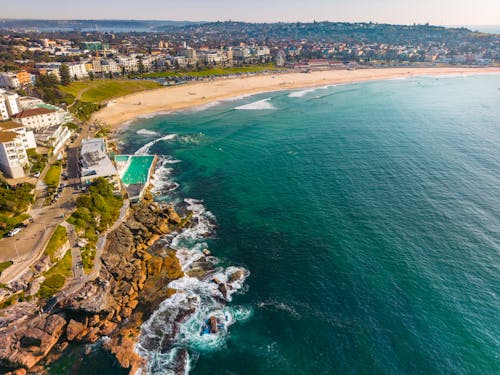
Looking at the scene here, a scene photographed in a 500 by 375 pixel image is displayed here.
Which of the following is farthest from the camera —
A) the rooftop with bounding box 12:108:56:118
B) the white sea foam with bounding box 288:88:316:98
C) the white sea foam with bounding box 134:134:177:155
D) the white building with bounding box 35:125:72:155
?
the white sea foam with bounding box 288:88:316:98

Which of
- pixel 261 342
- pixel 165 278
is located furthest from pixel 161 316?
pixel 261 342

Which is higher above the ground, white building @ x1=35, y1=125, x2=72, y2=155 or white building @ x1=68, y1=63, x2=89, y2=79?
white building @ x1=68, y1=63, x2=89, y2=79

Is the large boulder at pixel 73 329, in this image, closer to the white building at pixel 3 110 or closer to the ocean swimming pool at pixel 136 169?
the ocean swimming pool at pixel 136 169

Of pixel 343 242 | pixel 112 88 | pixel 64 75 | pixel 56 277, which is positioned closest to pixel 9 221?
pixel 56 277

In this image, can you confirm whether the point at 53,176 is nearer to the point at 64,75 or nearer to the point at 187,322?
the point at 187,322

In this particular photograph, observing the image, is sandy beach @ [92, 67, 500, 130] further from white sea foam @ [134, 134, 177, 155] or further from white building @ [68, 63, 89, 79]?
white building @ [68, 63, 89, 79]

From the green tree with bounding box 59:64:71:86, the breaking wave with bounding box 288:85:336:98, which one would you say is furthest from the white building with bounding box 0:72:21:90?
the breaking wave with bounding box 288:85:336:98

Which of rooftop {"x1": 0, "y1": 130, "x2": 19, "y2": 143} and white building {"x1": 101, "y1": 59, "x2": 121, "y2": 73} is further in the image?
white building {"x1": 101, "y1": 59, "x2": 121, "y2": 73}

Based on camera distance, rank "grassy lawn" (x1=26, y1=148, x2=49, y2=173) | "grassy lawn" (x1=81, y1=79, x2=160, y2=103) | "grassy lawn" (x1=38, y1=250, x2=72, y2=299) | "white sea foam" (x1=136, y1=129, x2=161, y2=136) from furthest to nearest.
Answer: "grassy lawn" (x1=81, y1=79, x2=160, y2=103) < "white sea foam" (x1=136, y1=129, x2=161, y2=136) < "grassy lawn" (x1=26, y1=148, x2=49, y2=173) < "grassy lawn" (x1=38, y1=250, x2=72, y2=299)

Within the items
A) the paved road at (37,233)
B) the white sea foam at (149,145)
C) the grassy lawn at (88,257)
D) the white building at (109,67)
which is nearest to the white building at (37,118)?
the white sea foam at (149,145)
